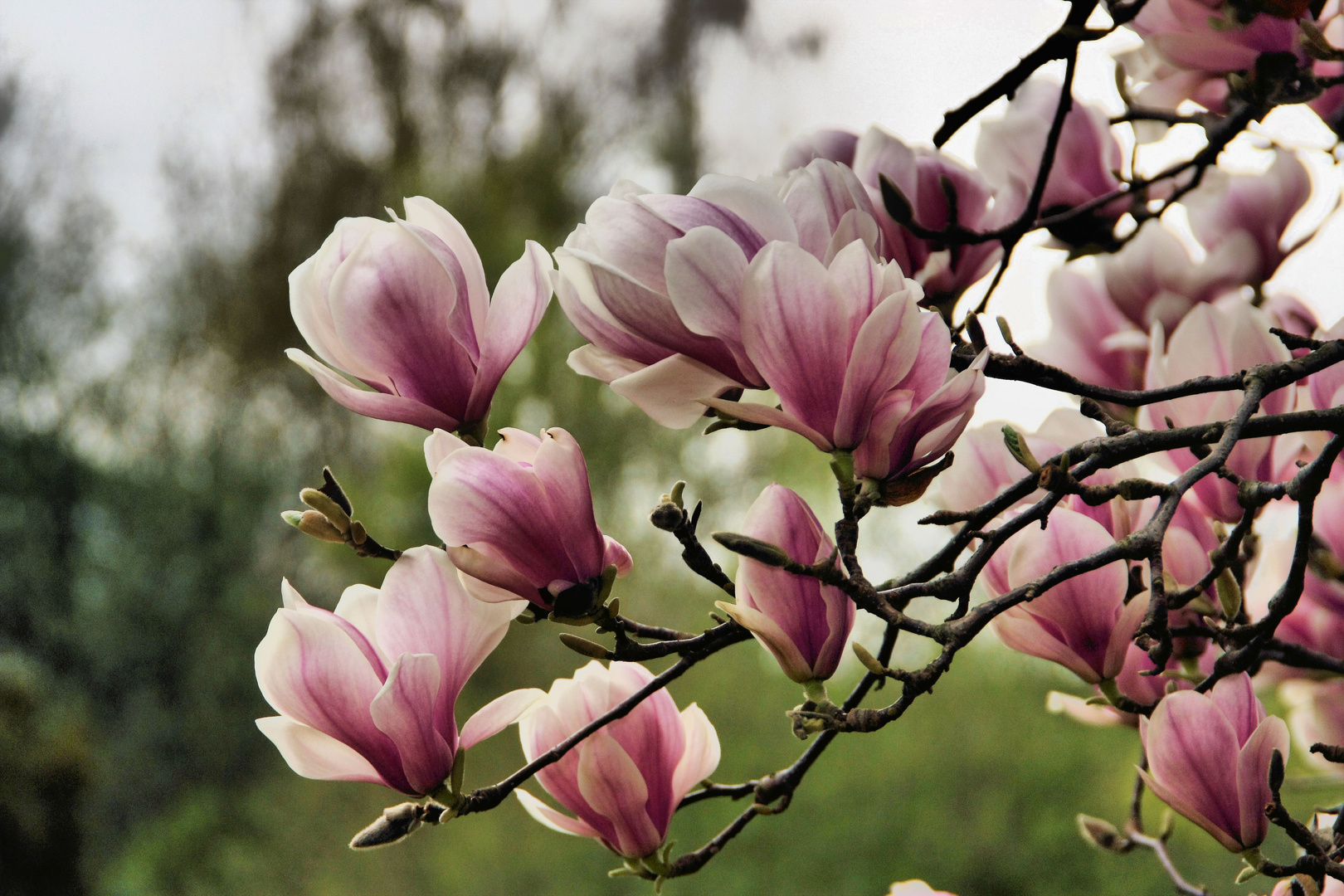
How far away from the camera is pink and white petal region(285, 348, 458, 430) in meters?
0.15

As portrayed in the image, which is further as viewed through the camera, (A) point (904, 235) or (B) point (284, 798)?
(B) point (284, 798)

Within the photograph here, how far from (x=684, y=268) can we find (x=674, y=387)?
0.8 inches

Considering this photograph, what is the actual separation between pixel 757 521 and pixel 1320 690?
197mm

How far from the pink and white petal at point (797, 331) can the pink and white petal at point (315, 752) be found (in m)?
0.09

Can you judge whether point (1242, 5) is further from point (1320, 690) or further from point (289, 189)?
point (289, 189)

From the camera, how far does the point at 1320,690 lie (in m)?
0.26

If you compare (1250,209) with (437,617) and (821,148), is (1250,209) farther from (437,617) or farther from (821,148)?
(437,617)

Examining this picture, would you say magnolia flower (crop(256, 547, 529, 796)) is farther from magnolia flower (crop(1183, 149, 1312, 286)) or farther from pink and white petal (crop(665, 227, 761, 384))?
magnolia flower (crop(1183, 149, 1312, 286))

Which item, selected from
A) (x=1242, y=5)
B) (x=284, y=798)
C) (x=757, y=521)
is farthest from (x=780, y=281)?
(x=284, y=798)

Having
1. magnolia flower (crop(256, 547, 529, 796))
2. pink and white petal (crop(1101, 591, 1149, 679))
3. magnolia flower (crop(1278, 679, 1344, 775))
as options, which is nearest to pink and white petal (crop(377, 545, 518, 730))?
magnolia flower (crop(256, 547, 529, 796))

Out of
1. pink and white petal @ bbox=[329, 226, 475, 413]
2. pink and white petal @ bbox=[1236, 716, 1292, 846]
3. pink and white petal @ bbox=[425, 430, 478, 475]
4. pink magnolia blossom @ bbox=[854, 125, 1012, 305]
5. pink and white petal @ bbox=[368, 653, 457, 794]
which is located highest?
pink magnolia blossom @ bbox=[854, 125, 1012, 305]

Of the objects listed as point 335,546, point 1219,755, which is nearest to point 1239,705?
point 1219,755

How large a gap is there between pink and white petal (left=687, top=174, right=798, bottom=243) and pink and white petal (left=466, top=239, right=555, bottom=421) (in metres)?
0.03

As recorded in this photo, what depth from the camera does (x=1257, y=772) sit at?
0.55ft
